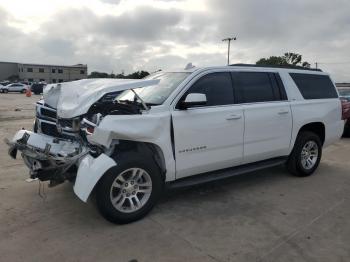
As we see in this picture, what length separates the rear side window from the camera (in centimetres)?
606

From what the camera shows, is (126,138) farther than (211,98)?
No

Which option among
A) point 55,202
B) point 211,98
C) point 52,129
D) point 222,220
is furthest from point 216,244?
point 52,129

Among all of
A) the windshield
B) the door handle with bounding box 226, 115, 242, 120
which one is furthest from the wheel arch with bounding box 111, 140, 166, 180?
the door handle with bounding box 226, 115, 242, 120

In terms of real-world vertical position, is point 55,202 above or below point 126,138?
below

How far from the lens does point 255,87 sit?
213 inches

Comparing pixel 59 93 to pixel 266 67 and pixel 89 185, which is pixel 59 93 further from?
pixel 266 67

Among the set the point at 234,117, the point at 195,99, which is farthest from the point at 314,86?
the point at 195,99

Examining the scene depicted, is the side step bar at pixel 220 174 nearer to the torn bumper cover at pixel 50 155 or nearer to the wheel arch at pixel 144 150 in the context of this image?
the wheel arch at pixel 144 150

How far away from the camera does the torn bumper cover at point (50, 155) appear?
410 cm

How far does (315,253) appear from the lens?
352cm

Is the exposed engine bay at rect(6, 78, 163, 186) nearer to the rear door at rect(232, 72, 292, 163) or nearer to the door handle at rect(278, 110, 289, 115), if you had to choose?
the rear door at rect(232, 72, 292, 163)

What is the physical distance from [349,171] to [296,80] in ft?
6.86

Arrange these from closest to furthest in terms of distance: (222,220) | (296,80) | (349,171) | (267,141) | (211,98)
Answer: (222,220) → (211,98) → (267,141) → (296,80) → (349,171)

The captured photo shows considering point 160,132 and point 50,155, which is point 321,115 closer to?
point 160,132
